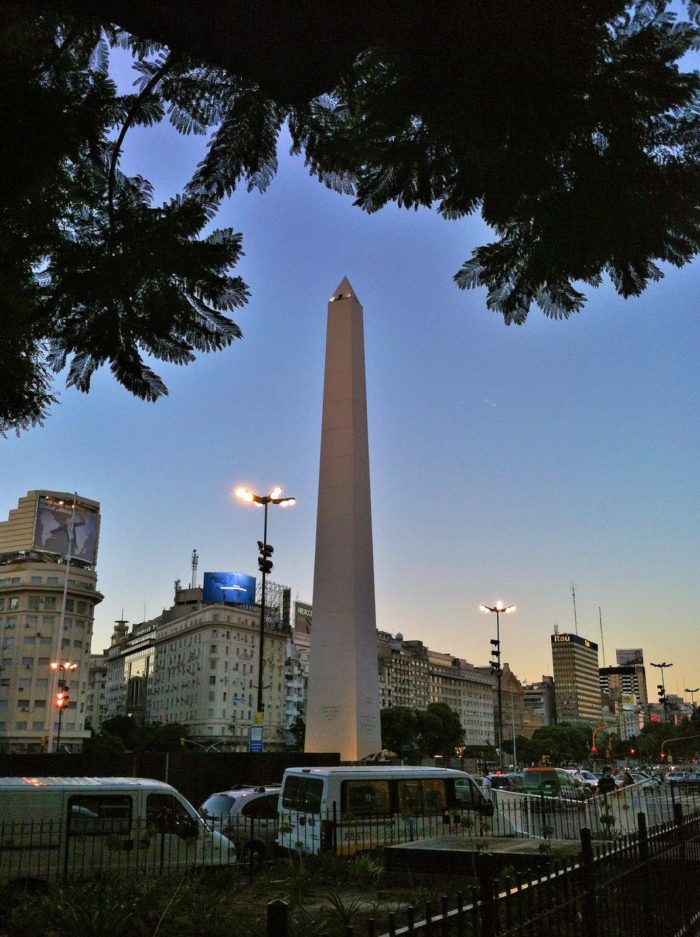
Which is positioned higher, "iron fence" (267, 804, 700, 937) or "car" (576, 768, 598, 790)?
"iron fence" (267, 804, 700, 937)

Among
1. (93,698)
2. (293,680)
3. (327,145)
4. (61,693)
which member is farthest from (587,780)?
(93,698)

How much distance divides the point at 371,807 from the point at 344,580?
1510 centimetres

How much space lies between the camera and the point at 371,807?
14719 millimetres

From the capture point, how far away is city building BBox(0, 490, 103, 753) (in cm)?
9544

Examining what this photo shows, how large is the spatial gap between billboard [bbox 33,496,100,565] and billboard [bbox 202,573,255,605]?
22792 mm

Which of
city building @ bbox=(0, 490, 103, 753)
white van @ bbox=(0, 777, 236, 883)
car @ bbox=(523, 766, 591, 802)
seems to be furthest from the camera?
city building @ bbox=(0, 490, 103, 753)

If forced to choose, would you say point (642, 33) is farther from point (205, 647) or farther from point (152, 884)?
point (205, 647)

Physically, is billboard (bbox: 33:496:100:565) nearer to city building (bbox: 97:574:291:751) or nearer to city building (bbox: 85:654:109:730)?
city building (bbox: 85:654:109:730)

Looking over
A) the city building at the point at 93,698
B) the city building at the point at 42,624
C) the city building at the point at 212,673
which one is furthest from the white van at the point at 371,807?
the city building at the point at 93,698

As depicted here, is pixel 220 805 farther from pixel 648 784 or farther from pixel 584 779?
pixel 584 779

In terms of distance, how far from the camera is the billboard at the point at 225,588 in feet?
371

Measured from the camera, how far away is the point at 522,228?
3352 mm

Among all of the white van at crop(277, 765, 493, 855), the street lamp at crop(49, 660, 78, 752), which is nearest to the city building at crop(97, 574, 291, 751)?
the street lamp at crop(49, 660, 78, 752)

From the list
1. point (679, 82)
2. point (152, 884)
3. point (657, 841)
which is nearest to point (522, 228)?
point (679, 82)
